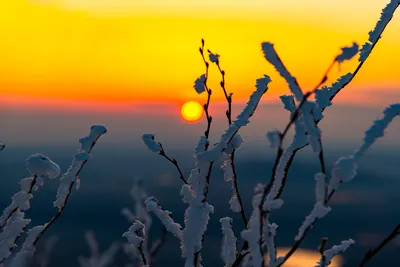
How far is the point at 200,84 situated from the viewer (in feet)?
7.52

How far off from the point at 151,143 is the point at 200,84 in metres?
0.38

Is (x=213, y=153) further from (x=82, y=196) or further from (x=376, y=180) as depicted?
(x=376, y=180)

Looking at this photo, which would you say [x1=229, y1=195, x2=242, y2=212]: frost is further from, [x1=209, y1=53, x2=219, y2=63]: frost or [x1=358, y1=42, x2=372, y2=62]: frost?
[x1=358, y1=42, x2=372, y2=62]: frost

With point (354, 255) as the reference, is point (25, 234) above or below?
below

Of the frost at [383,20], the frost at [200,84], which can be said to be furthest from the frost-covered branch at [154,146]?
the frost at [383,20]

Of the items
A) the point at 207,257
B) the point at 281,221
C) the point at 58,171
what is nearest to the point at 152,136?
the point at 58,171

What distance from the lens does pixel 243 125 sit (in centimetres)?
191

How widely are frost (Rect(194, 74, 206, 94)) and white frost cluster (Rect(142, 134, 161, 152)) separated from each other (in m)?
0.32

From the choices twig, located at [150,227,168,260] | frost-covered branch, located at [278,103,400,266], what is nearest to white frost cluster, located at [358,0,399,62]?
frost-covered branch, located at [278,103,400,266]

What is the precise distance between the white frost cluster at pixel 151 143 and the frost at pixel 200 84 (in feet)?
1.06

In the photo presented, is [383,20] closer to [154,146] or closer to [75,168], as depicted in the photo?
[154,146]

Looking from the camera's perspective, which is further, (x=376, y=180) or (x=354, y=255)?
(x=376, y=180)

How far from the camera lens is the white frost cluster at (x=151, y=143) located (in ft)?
7.08

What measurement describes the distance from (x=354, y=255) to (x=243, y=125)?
204 feet
